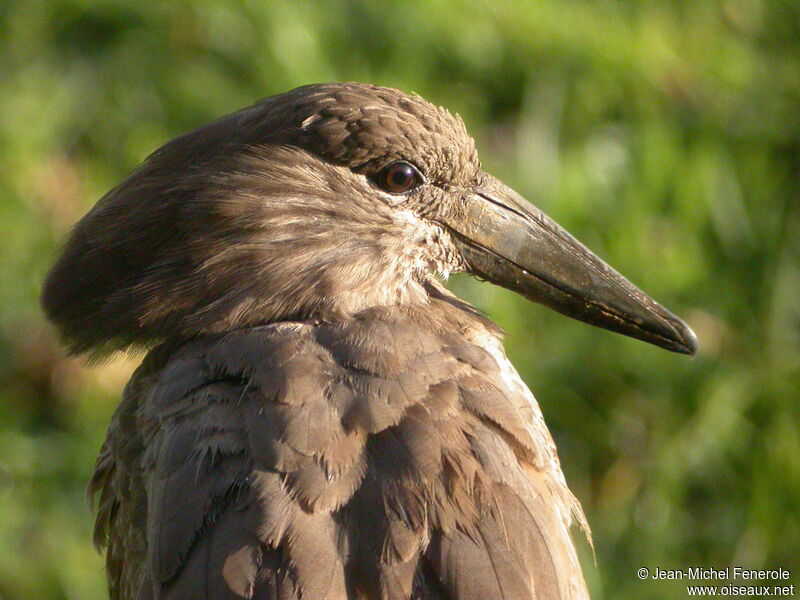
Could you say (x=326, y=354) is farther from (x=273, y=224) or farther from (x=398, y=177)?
(x=398, y=177)

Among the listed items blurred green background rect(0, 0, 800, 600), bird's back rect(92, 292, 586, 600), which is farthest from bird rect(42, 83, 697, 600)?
blurred green background rect(0, 0, 800, 600)

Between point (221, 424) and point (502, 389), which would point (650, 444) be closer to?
point (502, 389)

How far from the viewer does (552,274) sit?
2225 millimetres

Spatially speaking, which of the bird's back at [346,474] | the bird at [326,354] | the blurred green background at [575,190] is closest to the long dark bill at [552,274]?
the bird at [326,354]

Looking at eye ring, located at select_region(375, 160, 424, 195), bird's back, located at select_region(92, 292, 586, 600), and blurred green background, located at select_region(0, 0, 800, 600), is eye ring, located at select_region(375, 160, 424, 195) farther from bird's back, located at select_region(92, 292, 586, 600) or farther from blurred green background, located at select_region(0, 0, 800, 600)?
blurred green background, located at select_region(0, 0, 800, 600)

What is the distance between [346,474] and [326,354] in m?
0.24

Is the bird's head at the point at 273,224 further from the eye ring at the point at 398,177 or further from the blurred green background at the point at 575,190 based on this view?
→ the blurred green background at the point at 575,190

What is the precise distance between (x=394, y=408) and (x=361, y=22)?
2.43 m

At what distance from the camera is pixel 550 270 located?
2227 millimetres

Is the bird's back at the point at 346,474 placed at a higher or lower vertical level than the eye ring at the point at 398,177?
lower

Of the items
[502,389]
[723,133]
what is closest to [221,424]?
[502,389]

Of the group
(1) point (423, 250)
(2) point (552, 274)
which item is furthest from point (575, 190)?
(1) point (423, 250)

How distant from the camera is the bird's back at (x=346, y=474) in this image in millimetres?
1678

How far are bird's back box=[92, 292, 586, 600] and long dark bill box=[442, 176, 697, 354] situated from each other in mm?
283
